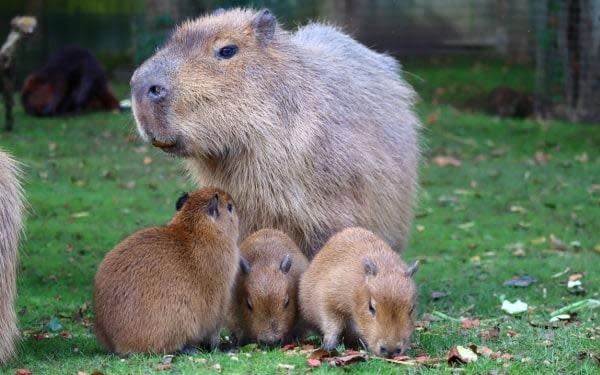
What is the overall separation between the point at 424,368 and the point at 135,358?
1332 mm

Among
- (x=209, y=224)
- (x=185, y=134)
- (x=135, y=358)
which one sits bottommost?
(x=135, y=358)

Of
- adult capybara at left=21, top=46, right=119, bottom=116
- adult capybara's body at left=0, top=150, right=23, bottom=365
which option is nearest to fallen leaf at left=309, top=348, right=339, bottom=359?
adult capybara's body at left=0, top=150, right=23, bottom=365

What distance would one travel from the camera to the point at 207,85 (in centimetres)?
596

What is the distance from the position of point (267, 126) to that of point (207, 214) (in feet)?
2.58

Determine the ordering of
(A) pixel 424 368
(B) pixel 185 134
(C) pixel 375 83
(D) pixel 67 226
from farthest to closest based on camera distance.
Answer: (D) pixel 67 226 → (C) pixel 375 83 → (B) pixel 185 134 → (A) pixel 424 368

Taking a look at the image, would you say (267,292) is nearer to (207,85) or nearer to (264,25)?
(207,85)

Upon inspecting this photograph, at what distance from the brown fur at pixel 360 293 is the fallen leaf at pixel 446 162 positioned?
7.56 m

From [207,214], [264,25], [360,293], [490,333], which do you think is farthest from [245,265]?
[264,25]

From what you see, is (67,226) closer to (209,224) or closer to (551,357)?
(209,224)

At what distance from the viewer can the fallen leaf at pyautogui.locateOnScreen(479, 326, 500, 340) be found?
576 cm

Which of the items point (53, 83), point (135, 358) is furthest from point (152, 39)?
point (135, 358)

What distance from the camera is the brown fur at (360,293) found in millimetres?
5027

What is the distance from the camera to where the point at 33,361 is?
5.34 m

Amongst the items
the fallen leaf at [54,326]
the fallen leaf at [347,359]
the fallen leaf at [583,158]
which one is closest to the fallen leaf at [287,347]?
the fallen leaf at [347,359]
